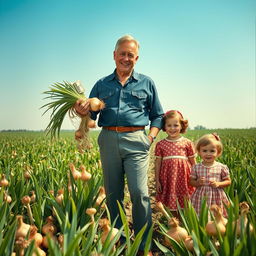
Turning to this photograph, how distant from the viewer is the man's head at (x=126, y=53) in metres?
2.41

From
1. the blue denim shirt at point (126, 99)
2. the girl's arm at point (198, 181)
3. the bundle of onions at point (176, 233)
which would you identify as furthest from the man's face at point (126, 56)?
the bundle of onions at point (176, 233)

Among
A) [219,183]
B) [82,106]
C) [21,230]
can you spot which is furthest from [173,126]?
[21,230]

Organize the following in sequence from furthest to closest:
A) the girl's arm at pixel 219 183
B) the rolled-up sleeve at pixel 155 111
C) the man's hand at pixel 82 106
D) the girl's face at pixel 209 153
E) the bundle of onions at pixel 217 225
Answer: the rolled-up sleeve at pixel 155 111 < the girl's face at pixel 209 153 < the girl's arm at pixel 219 183 < the man's hand at pixel 82 106 < the bundle of onions at pixel 217 225

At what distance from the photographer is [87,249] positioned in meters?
1.38

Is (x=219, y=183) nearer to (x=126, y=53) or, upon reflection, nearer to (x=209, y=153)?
(x=209, y=153)

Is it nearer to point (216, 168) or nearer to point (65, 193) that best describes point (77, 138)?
point (65, 193)

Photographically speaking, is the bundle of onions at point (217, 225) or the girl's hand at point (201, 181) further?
the girl's hand at point (201, 181)

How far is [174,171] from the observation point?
2.82 meters

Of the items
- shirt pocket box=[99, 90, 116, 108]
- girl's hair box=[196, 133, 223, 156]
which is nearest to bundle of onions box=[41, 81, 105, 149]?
shirt pocket box=[99, 90, 116, 108]

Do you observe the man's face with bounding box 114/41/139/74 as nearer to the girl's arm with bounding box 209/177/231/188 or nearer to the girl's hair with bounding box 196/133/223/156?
the girl's hair with bounding box 196/133/223/156

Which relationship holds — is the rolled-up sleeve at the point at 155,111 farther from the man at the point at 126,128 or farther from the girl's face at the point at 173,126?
the girl's face at the point at 173,126

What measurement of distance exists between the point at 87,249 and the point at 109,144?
1.19 m

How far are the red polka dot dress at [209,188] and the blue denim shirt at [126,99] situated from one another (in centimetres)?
64

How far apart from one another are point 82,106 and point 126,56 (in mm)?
562
